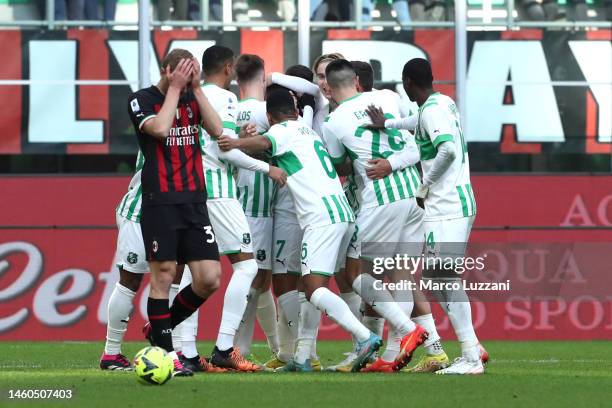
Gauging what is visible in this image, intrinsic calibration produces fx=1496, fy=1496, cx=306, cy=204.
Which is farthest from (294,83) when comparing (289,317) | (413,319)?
(413,319)

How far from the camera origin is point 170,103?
894cm

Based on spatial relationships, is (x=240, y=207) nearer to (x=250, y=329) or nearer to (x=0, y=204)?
(x=250, y=329)

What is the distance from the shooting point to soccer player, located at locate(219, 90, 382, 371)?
32.8 feet

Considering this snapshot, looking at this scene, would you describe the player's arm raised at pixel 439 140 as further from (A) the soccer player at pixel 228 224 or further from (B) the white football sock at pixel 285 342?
(B) the white football sock at pixel 285 342

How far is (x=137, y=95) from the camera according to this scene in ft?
30.2

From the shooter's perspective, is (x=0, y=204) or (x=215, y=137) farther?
(x=0, y=204)

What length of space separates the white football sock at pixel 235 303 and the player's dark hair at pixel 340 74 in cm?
145

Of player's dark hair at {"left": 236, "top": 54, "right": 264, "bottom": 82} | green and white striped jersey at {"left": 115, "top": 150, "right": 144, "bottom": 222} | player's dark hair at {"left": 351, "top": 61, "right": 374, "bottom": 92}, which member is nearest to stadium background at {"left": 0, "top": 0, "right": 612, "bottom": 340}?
player's dark hair at {"left": 236, "top": 54, "right": 264, "bottom": 82}

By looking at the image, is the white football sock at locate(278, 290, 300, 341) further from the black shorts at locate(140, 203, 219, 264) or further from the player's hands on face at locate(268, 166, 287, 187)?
the black shorts at locate(140, 203, 219, 264)

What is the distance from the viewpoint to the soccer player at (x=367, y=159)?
10.5 meters

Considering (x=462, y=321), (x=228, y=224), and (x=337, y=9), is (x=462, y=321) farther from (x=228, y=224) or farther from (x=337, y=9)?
(x=337, y=9)

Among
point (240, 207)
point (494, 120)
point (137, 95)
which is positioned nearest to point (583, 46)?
point (494, 120)

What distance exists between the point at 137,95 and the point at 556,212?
7496mm

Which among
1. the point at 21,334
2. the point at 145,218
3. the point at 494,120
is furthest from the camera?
the point at 494,120
